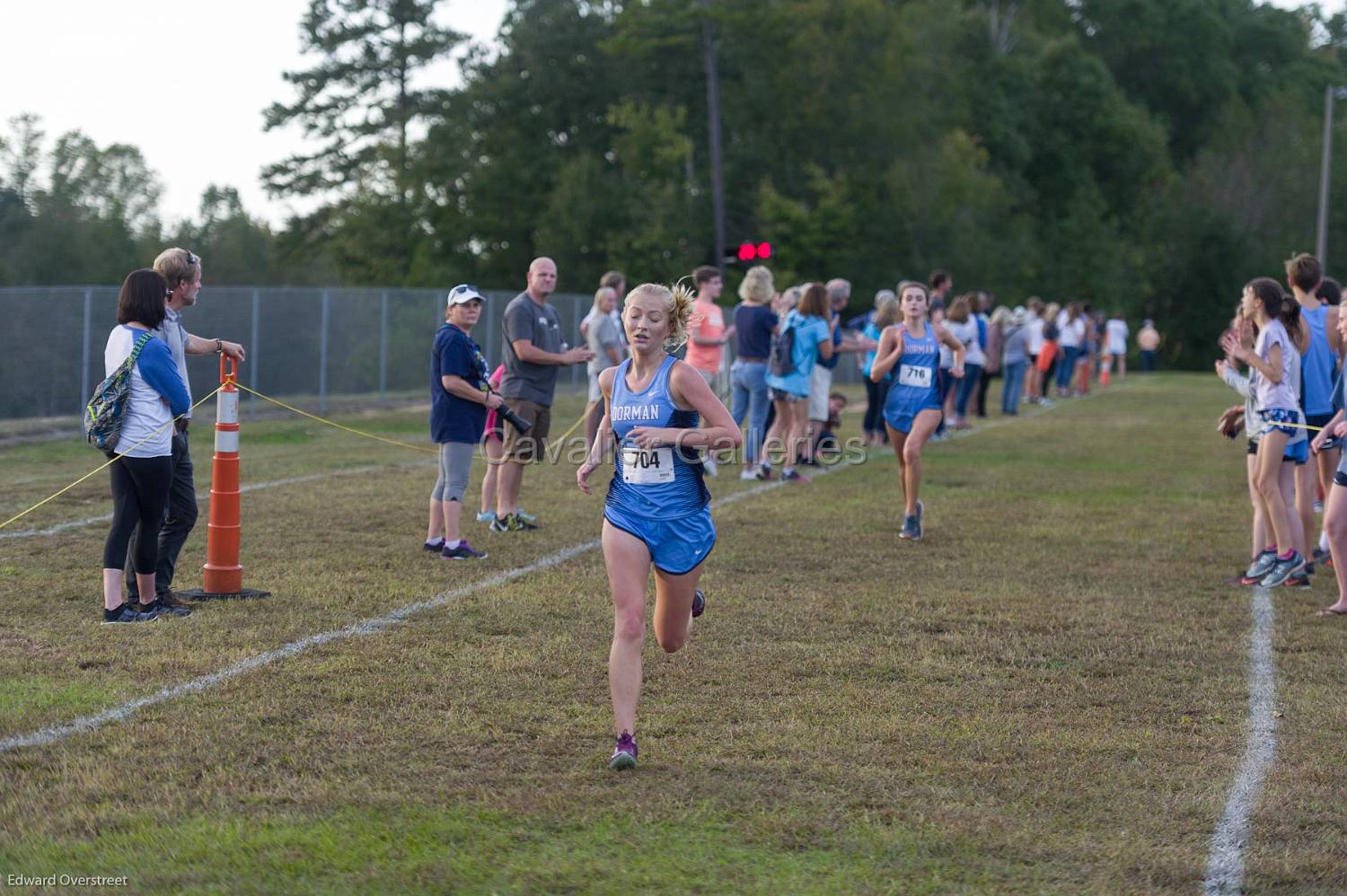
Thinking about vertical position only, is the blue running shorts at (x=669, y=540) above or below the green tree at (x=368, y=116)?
below

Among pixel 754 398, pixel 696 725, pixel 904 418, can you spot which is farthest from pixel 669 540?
pixel 754 398

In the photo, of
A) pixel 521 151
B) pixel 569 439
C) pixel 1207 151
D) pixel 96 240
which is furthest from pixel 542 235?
pixel 569 439

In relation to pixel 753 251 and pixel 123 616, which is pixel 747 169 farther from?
pixel 123 616

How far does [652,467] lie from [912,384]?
20.1ft

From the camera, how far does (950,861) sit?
15.1 feet

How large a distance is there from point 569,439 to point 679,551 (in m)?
13.5

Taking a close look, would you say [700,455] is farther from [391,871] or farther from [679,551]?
[391,871]

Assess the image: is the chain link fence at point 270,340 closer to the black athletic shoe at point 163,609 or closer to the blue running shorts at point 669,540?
the black athletic shoe at point 163,609

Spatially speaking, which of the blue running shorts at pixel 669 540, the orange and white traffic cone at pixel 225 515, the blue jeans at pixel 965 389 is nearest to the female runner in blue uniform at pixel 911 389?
the orange and white traffic cone at pixel 225 515

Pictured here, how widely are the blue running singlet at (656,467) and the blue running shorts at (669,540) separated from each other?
2cm

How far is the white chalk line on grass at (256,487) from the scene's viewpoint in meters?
10.6

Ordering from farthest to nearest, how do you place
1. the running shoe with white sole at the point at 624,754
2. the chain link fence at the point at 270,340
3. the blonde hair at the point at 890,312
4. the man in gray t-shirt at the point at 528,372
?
1. the chain link fence at the point at 270,340
2. the blonde hair at the point at 890,312
3. the man in gray t-shirt at the point at 528,372
4. the running shoe with white sole at the point at 624,754

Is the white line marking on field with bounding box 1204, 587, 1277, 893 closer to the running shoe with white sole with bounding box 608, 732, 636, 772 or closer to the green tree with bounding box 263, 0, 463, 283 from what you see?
the running shoe with white sole with bounding box 608, 732, 636, 772

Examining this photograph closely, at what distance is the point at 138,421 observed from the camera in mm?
7457
